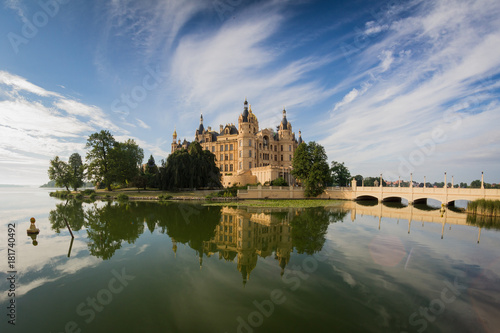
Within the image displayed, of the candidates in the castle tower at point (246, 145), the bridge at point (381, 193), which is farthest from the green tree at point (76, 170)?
the bridge at point (381, 193)

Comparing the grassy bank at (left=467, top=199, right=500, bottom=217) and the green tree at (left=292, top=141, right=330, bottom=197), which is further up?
the green tree at (left=292, top=141, right=330, bottom=197)

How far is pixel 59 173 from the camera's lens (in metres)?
48.7

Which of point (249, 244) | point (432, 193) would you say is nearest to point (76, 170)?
point (249, 244)

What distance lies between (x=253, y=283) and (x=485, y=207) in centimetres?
2921

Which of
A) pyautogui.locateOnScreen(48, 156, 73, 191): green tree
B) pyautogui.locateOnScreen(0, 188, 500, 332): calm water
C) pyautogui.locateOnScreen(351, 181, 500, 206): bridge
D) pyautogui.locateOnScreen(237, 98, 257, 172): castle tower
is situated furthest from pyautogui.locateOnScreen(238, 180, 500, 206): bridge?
pyautogui.locateOnScreen(48, 156, 73, 191): green tree

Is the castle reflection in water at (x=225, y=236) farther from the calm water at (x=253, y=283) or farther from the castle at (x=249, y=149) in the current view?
the castle at (x=249, y=149)

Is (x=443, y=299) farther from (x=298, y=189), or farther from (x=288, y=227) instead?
(x=298, y=189)

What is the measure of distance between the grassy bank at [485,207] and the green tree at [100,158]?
53803mm

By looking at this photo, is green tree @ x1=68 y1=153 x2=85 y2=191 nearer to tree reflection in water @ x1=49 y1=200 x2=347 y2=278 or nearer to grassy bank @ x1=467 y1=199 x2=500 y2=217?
tree reflection in water @ x1=49 y1=200 x2=347 y2=278

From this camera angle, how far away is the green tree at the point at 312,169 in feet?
132

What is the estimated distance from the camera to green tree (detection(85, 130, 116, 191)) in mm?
43000

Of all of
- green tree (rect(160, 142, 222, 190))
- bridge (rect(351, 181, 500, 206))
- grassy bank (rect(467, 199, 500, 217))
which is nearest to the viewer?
grassy bank (rect(467, 199, 500, 217))

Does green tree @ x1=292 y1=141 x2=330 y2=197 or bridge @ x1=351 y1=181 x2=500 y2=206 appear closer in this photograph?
bridge @ x1=351 y1=181 x2=500 y2=206

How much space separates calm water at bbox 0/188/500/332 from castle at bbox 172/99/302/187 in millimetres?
35925
